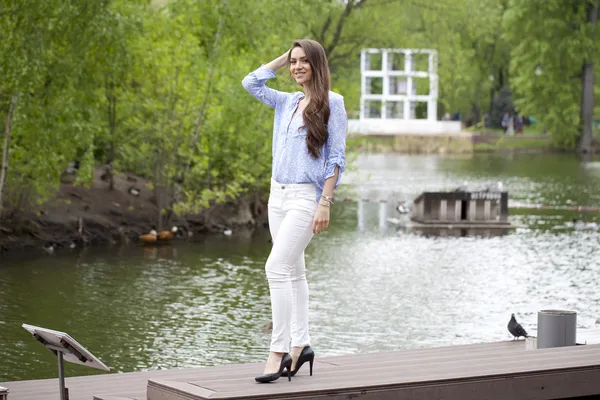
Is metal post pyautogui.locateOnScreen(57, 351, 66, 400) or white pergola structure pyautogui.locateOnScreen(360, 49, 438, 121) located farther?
white pergola structure pyautogui.locateOnScreen(360, 49, 438, 121)

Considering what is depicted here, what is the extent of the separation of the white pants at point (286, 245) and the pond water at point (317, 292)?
20.7 ft

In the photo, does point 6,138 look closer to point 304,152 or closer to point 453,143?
point 304,152

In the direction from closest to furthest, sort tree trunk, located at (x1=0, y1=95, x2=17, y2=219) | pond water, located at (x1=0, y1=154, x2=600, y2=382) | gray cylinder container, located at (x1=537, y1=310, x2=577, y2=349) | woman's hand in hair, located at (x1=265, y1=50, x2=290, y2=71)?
woman's hand in hair, located at (x1=265, y1=50, x2=290, y2=71) < gray cylinder container, located at (x1=537, y1=310, x2=577, y2=349) < pond water, located at (x1=0, y1=154, x2=600, y2=382) < tree trunk, located at (x1=0, y1=95, x2=17, y2=219)

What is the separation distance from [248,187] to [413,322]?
1436 centimetres

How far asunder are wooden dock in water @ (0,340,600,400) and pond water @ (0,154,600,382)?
4.22 metres

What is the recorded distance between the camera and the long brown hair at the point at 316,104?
8.54 metres

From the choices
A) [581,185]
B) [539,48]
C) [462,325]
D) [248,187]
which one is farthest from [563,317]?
[539,48]

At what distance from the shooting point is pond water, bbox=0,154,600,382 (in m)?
16.4

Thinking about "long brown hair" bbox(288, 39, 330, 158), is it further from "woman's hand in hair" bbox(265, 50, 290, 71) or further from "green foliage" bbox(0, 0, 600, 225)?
"green foliage" bbox(0, 0, 600, 225)

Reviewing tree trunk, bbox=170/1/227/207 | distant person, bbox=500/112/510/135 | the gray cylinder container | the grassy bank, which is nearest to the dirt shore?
tree trunk, bbox=170/1/227/207

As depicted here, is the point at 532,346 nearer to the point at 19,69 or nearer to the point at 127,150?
the point at 19,69

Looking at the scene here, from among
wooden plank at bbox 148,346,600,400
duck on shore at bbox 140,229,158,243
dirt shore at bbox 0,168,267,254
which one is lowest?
duck on shore at bbox 140,229,158,243

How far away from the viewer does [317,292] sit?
21156 mm

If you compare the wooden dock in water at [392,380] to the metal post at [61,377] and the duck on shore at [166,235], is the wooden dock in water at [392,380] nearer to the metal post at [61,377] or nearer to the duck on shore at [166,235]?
the metal post at [61,377]
